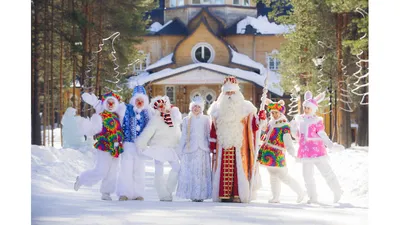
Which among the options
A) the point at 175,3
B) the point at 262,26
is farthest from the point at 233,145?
the point at 175,3

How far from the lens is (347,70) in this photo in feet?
34.3

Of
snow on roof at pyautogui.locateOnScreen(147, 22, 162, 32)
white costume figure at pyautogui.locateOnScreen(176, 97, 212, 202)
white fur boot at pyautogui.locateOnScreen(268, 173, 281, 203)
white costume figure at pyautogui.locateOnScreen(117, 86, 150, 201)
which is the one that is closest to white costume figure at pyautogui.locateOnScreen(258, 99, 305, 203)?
white fur boot at pyautogui.locateOnScreen(268, 173, 281, 203)

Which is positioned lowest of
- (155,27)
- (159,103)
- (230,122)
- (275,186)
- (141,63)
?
(275,186)

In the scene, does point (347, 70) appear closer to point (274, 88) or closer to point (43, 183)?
point (274, 88)

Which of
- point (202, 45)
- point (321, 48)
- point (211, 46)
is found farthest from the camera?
point (202, 45)

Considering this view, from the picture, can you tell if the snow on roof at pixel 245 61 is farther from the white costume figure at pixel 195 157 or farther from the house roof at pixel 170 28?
the white costume figure at pixel 195 157

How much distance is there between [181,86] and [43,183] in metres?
2.16

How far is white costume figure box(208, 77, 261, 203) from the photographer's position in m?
10.1

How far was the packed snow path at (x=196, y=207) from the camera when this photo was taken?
8375 mm

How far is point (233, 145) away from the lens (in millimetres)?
10188

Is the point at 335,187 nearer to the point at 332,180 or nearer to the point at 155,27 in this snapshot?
the point at 332,180

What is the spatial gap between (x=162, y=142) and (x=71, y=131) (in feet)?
12.5
